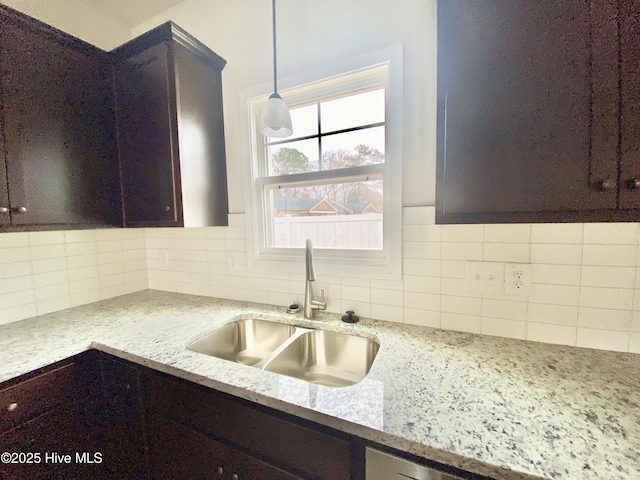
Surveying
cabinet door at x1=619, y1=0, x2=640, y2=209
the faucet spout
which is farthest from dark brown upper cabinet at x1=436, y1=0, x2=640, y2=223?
the faucet spout

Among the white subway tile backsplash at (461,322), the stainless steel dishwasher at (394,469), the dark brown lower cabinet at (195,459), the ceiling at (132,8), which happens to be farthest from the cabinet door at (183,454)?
the ceiling at (132,8)

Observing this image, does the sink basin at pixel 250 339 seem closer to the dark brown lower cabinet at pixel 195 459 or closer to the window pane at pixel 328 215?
the dark brown lower cabinet at pixel 195 459

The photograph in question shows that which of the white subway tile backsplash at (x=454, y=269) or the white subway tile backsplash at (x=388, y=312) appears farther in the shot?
the white subway tile backsplash at (x=388, y=312)

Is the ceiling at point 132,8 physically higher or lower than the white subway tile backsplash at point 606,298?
higher

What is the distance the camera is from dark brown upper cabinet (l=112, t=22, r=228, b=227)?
1.33 m

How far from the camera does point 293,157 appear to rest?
1516mm

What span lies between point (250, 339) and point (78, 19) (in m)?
2.26

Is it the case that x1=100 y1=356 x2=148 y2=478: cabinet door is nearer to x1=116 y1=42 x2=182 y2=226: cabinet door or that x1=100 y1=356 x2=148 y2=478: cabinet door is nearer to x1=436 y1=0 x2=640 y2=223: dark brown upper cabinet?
x1=116 y1=42 x2=182 y2=226: cabinet door

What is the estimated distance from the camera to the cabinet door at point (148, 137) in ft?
4.40

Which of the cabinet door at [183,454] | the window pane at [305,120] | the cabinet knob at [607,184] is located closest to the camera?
the cabinet knob at [607,184]

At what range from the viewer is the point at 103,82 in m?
1.44

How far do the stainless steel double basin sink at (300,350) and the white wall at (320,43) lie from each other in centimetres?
73

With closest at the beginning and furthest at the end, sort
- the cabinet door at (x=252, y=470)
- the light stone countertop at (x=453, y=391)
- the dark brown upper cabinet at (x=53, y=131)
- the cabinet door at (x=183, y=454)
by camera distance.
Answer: the light stone countertop at (x=453, y=391)
the cabinet door at (x=252, y=470)
the cabinet door at (x=183, y=454)
the dark brown upper cabinet at (x=53, y=131)

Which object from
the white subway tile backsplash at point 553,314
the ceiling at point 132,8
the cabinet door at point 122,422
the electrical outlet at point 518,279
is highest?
the ceiling at point 132,8
